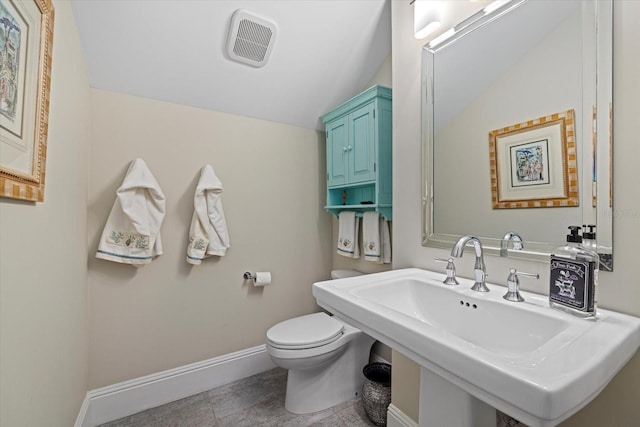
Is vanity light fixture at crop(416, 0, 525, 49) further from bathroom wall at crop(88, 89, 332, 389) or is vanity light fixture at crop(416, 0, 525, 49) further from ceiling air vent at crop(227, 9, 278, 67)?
bathroom wall at crop(88, 89, 332, 389)

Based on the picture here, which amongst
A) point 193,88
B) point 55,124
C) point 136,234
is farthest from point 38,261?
point 193,88

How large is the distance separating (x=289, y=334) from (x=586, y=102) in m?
1.63

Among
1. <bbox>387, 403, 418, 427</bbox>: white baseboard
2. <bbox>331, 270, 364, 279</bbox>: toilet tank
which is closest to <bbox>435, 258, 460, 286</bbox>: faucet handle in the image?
<bbox>387, 403, 418, 427</bbox>: white baseboard

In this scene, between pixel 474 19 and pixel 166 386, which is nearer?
pixel 474 19

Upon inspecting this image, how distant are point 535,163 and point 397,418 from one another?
1.33 m

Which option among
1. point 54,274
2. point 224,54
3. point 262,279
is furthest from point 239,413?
point 224,54

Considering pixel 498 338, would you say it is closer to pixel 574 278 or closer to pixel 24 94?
pixel 574 278

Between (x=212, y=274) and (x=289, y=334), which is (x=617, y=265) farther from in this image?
(x=212, y=274)

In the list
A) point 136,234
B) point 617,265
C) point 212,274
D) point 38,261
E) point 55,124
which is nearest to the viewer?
point 617,265

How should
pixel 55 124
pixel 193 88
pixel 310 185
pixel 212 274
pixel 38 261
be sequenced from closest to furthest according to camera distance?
pixel 38 261 < pixel 55 124 < pixel 193 88 < pixel 212 274 < pixel 310 185

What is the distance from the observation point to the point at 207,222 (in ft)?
6.09

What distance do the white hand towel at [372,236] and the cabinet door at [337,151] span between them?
32 centimetres

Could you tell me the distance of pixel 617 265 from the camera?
0.82m

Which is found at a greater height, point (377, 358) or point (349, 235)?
point (349, 235)
